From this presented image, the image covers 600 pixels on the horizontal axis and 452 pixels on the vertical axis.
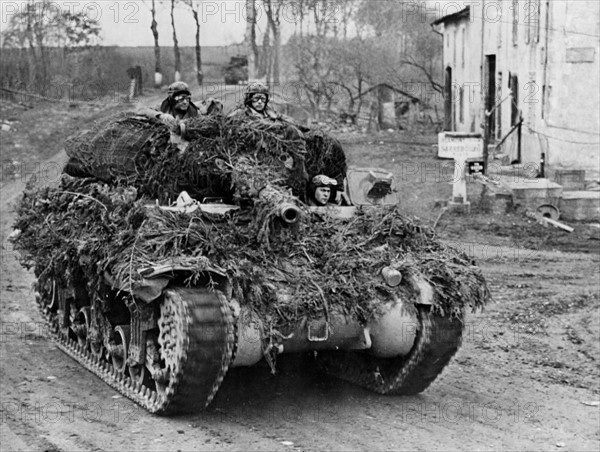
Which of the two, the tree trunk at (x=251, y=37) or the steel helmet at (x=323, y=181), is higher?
the tree trunk at (x=251, y=37)

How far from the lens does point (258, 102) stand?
10125 mm

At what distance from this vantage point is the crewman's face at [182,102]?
35.7 ft

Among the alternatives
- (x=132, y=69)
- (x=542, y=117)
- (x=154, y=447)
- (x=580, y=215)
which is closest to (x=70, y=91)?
(x=132, y=69)

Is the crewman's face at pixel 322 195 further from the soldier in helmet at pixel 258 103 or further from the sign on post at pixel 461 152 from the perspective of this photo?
the sign on post at pixel 461 152

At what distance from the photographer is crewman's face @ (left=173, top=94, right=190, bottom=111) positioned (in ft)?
35.7

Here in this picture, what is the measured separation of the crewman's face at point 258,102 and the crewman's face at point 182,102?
1.02 m

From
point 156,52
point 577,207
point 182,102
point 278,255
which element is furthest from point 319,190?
point 156,52

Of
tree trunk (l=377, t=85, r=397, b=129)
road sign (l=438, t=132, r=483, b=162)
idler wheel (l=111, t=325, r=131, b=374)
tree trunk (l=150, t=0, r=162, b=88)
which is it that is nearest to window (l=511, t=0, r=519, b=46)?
tree trunk (l=377, t=85, r=397, b=129)

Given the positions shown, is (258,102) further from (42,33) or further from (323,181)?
(42,33)

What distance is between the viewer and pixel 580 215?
19.2 metres

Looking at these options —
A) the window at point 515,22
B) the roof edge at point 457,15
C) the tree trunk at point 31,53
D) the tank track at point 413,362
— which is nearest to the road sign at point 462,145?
the window at point 515,22

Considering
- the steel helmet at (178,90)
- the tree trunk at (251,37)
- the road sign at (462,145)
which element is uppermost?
the tree trunk at (251,37)

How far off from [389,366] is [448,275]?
3.37 ft

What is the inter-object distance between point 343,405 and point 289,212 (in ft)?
5.67
